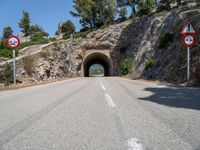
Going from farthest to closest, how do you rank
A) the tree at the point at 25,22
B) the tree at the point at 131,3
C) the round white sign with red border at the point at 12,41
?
the tree at the point at 25,22, the tree at the point at 131,3, the round white sign with red border at the point at 12,41

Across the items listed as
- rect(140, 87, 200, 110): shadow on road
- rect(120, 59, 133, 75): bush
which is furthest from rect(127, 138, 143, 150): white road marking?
rect(120, 59, 133, 75): bush

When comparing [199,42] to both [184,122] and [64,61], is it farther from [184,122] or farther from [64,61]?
[64,61]

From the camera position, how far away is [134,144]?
301 cm

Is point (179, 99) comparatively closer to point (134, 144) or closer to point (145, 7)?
point (134, 144)

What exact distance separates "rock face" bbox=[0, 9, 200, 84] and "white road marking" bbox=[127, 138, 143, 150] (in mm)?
16369

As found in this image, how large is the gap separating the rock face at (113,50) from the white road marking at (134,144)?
53.7 feet

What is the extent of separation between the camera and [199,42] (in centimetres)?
1526

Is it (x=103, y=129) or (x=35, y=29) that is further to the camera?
(x=35, y=29)

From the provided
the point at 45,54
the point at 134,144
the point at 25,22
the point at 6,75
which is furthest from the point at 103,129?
the point at 25,22

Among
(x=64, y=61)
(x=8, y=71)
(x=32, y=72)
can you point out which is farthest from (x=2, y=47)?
(x=8, y=71)

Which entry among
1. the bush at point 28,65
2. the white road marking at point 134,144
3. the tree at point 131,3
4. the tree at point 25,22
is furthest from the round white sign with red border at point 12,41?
the tree at point 25,22

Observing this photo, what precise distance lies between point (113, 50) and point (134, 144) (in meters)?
39.1

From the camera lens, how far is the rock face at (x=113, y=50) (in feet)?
79.4

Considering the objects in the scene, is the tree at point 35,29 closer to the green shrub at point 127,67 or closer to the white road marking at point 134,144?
the green shrub at point 127,67
